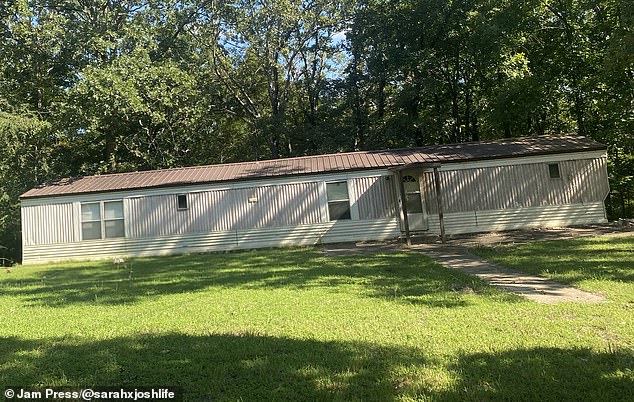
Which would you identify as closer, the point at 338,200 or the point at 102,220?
the point at 338,200

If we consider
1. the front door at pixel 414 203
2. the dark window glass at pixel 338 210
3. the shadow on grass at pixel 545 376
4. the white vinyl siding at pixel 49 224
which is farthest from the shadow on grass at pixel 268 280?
the white vinyl siding at pixel 49 224

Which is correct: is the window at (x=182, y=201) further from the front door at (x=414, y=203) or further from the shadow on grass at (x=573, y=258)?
the shadow on grass at (x=573, y=258)

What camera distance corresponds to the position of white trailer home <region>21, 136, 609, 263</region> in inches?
603

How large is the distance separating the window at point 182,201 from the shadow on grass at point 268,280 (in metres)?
4.34

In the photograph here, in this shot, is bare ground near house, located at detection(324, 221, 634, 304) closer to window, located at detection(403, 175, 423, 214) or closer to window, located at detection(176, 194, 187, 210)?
window, located at detection(403, 175, 423, 214)

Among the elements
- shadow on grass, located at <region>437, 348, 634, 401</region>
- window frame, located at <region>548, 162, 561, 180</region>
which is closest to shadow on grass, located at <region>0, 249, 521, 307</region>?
shadow on grass, located at <region>437, 348, 634, 401</region>

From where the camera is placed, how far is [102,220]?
16297 mm

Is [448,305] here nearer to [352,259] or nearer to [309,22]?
[352,259]

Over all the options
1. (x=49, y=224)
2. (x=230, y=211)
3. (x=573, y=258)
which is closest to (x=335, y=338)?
(x=573, y=258)

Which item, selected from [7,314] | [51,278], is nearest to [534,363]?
[7,314]

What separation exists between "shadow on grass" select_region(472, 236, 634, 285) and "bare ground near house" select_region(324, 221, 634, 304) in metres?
0.38

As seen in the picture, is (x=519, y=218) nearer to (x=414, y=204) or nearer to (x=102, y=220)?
(x=414, y=204)

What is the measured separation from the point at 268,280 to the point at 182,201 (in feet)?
28.9

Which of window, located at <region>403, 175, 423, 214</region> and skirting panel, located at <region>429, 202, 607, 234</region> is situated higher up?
window, located at <region>403, 175, 423, 214</region>
